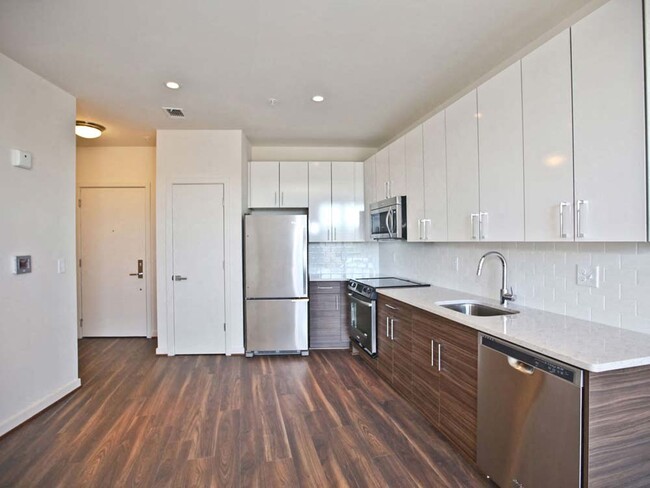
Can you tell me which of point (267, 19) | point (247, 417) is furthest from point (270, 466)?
point (267, 19)

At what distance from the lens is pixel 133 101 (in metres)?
3.23

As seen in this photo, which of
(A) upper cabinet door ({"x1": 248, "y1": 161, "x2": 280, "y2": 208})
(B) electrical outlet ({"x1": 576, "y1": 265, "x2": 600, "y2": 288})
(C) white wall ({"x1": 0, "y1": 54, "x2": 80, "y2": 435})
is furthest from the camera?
(A) upper cabinet door ({"x1": 248, "y1": 161, "x2": 280, "y2": 208})

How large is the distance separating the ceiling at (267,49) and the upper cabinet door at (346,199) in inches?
42.0

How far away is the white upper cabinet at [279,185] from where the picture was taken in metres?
4.54

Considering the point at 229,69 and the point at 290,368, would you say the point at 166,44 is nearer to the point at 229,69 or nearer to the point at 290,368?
the point at 229,69

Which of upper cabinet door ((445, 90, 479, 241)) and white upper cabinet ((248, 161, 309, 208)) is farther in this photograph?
white upper cabinet ((248, 161, 309, 208))

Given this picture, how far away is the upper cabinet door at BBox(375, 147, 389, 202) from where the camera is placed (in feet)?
12.8

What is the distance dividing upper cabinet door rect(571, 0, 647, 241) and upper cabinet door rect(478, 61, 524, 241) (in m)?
0.37

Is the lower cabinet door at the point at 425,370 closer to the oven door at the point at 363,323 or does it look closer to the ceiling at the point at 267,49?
the oven door at the point at 363,323

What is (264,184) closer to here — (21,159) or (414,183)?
(414,183)

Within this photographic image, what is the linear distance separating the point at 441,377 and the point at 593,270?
1096 millimetres

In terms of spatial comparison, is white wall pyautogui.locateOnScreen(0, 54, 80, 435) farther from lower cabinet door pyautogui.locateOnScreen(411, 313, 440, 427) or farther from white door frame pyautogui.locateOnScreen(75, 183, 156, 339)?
lower cabinet door pyautogui.locateOnScreen(411, 313, 440, 427)

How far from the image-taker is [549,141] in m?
1.80

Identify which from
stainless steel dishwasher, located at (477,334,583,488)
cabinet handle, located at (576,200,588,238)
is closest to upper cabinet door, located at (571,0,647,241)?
cabinet handle, located at (576,200,588,238)
